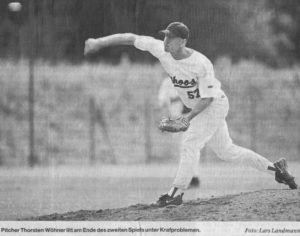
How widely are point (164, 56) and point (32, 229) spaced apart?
1.66m

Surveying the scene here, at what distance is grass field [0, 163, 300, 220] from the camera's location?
5163mm

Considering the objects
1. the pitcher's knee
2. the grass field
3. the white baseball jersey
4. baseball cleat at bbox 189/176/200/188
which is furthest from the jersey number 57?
baseball cleat at bbox 189/176/200/188

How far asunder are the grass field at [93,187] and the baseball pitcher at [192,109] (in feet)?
2.46

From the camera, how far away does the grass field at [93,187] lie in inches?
203

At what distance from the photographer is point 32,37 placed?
18.4ft

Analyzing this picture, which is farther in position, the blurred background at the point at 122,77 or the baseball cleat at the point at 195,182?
the baseball cleat at the point at 195,182

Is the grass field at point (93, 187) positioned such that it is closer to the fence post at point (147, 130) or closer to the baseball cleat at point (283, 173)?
the baseball cleat at point (283, 173)

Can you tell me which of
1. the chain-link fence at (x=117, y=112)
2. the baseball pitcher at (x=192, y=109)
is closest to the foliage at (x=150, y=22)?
the chain-link fence at (x=117, y=112)

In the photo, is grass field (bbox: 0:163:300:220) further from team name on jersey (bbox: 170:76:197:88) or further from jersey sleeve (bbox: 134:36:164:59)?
jersey sleeve (bbox: 134:36:164:59)

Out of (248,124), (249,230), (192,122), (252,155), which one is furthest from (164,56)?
(248,124)

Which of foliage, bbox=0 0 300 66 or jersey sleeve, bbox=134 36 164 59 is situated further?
foliage, bbox=0 0 300 66

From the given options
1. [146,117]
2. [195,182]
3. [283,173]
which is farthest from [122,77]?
[283,173]

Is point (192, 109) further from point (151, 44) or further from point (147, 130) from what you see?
point (147, 130)

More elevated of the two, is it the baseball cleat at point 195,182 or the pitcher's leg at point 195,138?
the pitcher's leg at point 195,138
